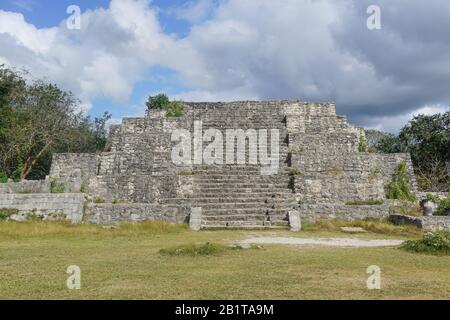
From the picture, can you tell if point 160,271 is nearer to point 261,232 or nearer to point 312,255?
point 312,255

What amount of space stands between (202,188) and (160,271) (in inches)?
380

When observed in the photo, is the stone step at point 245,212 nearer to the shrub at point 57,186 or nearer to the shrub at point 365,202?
the shrub at point 365,202

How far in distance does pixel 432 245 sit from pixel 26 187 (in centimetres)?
1389

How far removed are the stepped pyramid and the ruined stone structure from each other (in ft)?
0.12

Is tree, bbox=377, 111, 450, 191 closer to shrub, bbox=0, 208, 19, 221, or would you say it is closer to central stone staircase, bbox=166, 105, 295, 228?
central stone staircase, bbox=166, 105, 295, 228

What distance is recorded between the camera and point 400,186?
Answer: 57.2 feet

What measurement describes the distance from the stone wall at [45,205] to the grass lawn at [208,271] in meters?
2.95

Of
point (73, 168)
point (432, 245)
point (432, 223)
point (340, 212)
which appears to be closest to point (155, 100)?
point (73, 168)

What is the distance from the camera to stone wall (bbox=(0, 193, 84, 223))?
14984mm

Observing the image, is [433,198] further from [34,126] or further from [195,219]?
[34,126]

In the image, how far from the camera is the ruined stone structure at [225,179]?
1530cm

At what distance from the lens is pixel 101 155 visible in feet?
62.2

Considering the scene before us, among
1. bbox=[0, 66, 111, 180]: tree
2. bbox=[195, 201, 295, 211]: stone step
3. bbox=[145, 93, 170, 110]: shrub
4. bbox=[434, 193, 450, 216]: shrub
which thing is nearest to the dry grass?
bbox=[195, 201, 295, 211]: stone step
